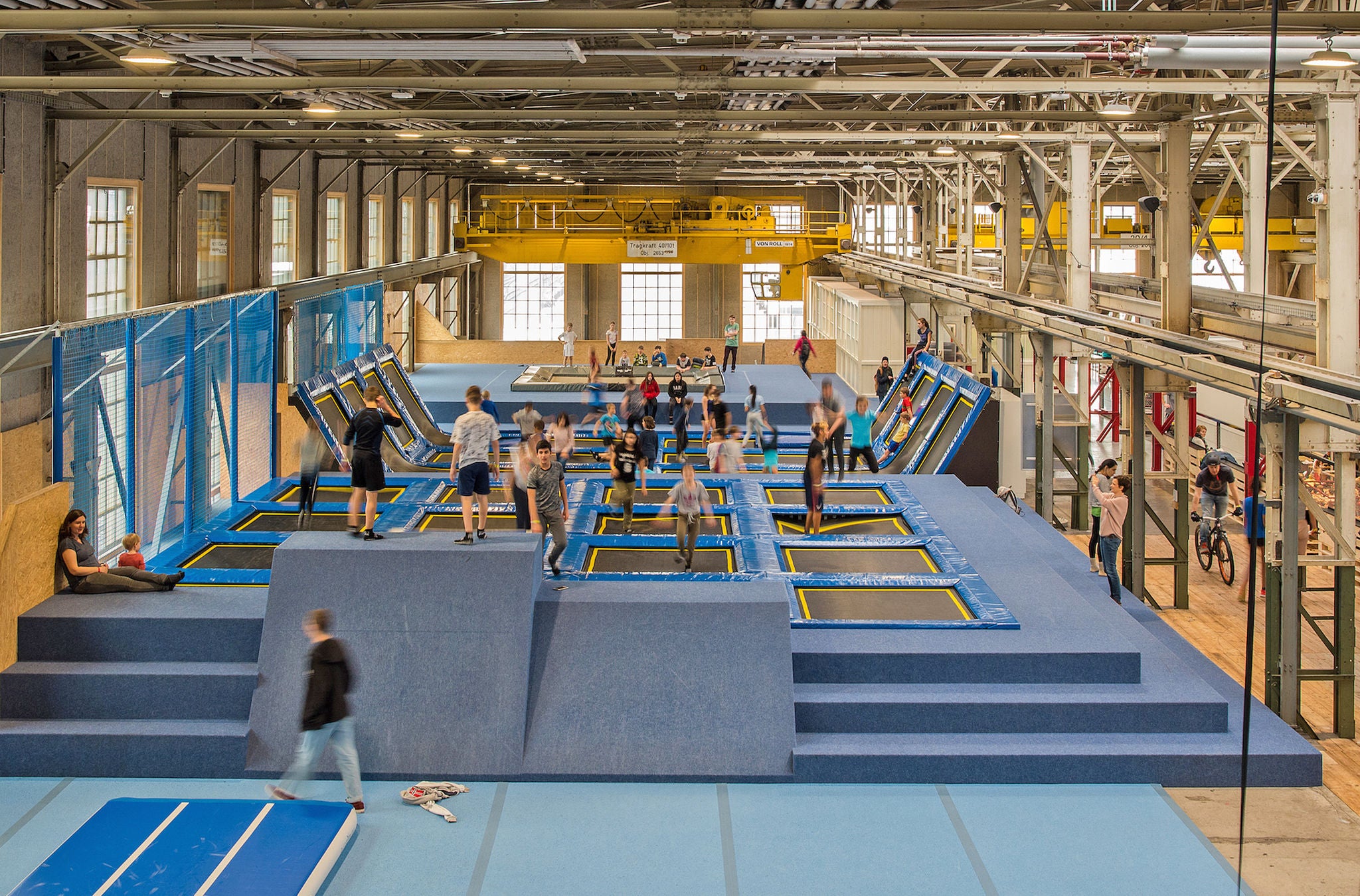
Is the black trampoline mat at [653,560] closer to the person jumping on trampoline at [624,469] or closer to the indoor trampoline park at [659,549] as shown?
the indoor trampoline park at [659,549]

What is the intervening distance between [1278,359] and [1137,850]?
437 centimetres

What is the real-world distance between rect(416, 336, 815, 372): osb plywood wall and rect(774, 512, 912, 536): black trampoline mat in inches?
730

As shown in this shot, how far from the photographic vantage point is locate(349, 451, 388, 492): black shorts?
1045 cm

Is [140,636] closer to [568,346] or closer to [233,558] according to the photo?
[233,558]

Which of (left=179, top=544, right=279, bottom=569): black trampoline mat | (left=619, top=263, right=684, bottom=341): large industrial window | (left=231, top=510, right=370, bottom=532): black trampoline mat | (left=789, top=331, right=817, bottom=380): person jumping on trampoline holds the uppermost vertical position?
(left=619, top=263, right=684, bottom=341): large industrial window

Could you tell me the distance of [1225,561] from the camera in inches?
587

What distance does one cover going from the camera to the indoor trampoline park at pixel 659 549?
23.7 ft

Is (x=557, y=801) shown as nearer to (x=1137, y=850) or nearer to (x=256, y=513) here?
(x=1137, y=850)

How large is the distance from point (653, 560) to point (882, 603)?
239cm

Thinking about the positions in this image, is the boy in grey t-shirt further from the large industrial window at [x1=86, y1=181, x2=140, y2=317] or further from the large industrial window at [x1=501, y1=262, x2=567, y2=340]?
the large industrial window at [x1=501, y1=262, x2=567, y2=340]

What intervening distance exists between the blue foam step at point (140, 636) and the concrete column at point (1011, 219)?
39.6 ft

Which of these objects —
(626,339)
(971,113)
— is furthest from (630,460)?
(626,339)

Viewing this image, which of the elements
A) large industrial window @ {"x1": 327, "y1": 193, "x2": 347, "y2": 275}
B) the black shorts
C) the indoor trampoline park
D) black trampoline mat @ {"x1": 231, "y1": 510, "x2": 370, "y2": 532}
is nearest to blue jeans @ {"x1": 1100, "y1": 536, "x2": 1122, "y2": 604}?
the indoor trampoline park

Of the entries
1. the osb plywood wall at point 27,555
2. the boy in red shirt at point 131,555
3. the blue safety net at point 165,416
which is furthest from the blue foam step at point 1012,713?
the blue safety net at point 165,416
